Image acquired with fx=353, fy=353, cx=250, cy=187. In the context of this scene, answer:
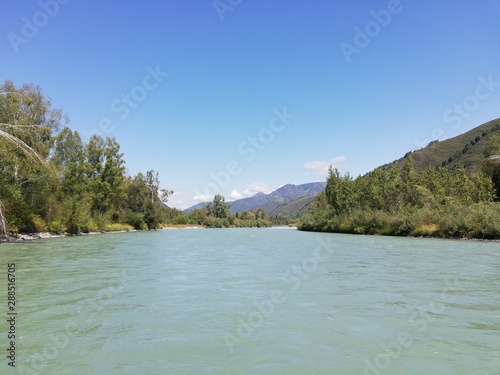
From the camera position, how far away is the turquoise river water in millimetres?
5641

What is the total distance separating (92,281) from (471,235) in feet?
125

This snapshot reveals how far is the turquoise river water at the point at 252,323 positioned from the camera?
222 inches

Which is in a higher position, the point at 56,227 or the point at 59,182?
the point at 59,182

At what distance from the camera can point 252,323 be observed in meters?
7.82

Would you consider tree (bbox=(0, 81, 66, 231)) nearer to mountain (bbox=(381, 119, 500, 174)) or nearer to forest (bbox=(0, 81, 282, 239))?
forest (bbox=(0, 81, 282, 239))

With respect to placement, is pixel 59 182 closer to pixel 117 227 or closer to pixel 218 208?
pixel 117 227

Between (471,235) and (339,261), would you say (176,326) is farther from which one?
(471,235)

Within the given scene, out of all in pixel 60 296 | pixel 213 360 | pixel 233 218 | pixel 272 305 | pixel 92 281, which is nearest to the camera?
pixel 213 360

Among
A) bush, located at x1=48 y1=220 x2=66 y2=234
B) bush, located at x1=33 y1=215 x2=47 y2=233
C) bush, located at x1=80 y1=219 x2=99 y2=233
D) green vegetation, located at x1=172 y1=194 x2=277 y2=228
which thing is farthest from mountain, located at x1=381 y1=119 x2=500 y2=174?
bush, located at x1=33 y1=215 x2=47 y2=233

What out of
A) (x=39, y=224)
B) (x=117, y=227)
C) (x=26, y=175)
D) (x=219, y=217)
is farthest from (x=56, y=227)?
(x=219, y=217)

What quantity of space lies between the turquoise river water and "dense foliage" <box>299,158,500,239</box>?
90.1 feet

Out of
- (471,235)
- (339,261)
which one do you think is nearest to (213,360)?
(339,261)

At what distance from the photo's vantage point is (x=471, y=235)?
37156 millimetres

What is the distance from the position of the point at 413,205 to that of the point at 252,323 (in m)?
53.6
